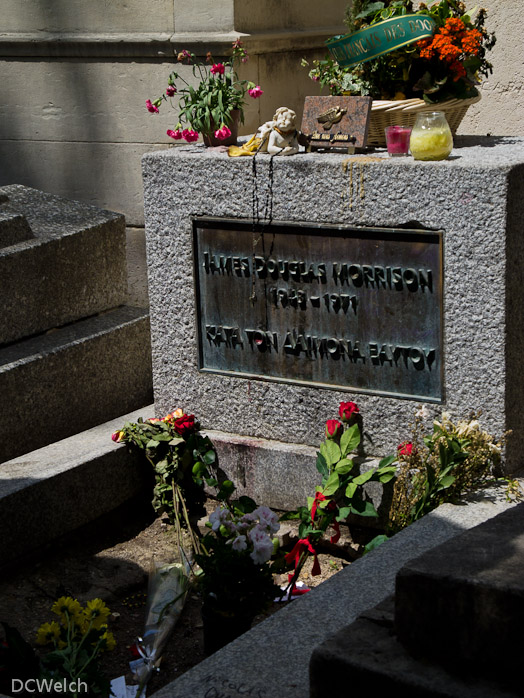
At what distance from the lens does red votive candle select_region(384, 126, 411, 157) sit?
3.99 metres

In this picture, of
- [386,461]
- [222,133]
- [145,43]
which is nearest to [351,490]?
[386,461]

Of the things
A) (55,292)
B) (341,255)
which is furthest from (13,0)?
(341,255)

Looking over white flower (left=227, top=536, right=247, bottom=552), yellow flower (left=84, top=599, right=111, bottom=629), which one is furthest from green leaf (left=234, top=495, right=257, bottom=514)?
yellow flower (left=84, top=599, right=111, bottom=629)

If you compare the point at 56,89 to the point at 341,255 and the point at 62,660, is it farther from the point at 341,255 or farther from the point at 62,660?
the point at 62,660

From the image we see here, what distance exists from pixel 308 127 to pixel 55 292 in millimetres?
1546

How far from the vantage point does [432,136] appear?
3820mm

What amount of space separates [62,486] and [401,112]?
2.11 metres

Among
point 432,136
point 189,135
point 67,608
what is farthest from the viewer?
point 189,135

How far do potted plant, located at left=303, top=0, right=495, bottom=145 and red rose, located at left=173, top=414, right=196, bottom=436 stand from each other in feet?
4.81

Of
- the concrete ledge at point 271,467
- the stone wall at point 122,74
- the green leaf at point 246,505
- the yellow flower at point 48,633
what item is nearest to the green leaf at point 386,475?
the concrete ledge at point 271,467

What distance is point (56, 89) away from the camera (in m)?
6.43

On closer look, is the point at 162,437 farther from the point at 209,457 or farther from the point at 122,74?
the point at 122,74

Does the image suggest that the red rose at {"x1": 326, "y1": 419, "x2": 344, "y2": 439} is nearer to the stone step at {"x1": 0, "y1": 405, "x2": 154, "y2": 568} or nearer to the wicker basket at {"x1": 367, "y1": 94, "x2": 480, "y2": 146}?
the stone step at {"x1": 0, "y1": 405, "x2": 154, "y2": 568}

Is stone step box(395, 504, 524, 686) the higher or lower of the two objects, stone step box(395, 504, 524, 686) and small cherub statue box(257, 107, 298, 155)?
the lower
